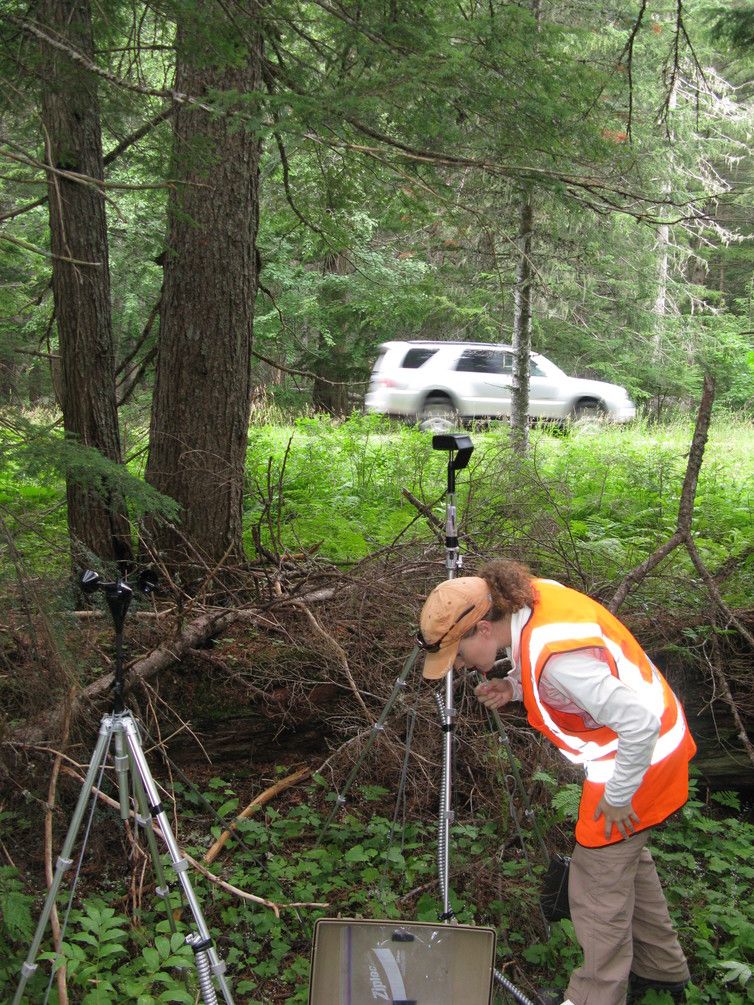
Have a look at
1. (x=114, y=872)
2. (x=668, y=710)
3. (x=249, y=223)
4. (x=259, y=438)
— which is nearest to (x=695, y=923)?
(x=668, y=710)

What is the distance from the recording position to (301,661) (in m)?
4.54

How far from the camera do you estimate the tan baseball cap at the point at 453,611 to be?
8.64ft

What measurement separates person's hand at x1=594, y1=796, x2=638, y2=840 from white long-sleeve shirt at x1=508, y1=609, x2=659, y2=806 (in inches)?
1.3

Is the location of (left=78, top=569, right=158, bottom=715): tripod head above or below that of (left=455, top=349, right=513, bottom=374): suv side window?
below

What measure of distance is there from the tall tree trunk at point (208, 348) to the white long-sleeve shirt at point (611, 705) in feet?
9.54

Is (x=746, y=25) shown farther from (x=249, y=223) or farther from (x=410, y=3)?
(x=249, y=223)

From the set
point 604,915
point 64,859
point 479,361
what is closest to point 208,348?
→ point 64,859

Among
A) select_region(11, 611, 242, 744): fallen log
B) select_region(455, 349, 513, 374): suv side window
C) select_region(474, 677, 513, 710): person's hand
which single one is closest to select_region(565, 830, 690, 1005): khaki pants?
select_region(474, 677, 513, 710): person's hand

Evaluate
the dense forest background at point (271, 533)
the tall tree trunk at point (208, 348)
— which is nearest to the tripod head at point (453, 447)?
the dense forest background at point (271, 533)

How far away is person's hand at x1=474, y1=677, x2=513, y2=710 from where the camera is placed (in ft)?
10.1

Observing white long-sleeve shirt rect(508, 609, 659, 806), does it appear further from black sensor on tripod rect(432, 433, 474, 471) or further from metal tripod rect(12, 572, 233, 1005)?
metal tripod rect(12, 572, 233, 1005)

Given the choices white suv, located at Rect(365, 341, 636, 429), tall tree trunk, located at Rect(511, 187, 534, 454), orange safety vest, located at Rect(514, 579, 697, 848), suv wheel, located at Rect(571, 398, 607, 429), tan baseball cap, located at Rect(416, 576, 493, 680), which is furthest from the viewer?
suv wheel, located at Rect(571, 398, 607, 429)

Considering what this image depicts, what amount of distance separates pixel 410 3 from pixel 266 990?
431 cm

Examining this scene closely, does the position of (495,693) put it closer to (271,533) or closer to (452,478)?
(452,478)
